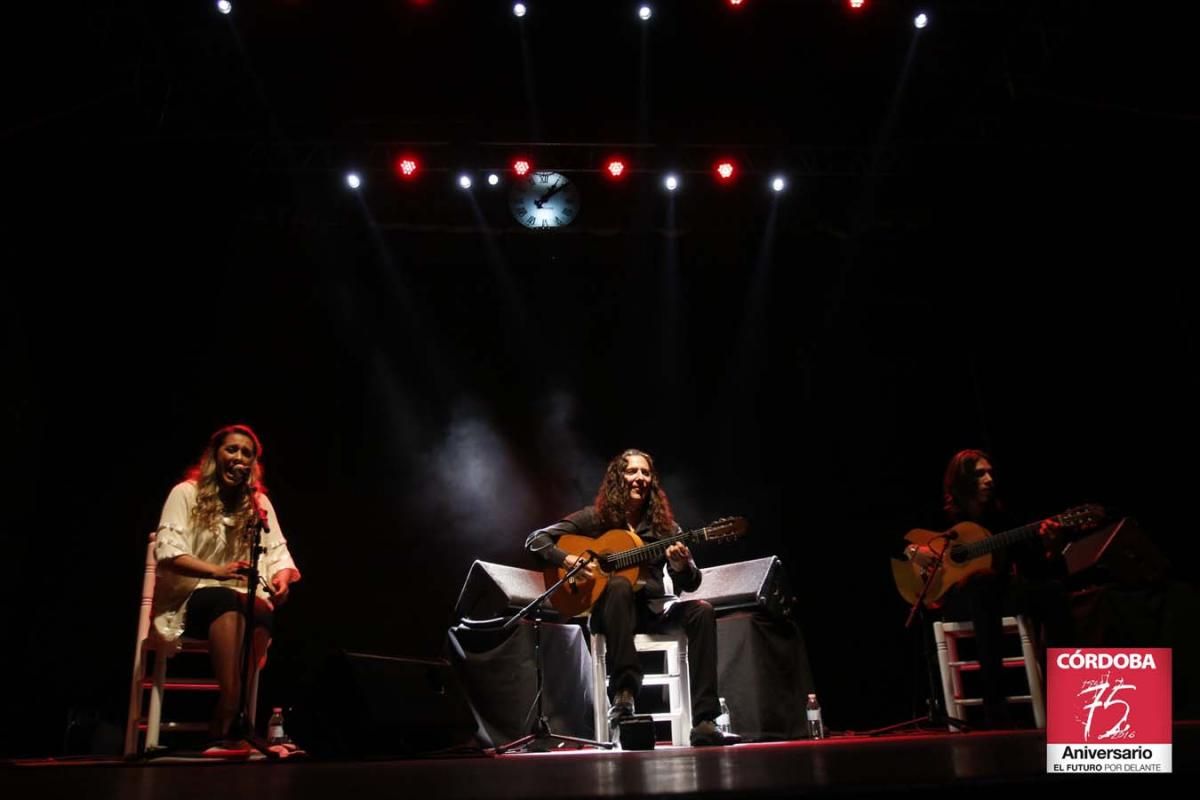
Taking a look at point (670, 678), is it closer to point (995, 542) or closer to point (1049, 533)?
point (995, 542)

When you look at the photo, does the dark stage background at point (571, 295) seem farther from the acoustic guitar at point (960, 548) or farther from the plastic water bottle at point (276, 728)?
the acoustic guitar at point (960, 548)

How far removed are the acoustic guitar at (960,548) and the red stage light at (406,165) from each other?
3657 millimetres

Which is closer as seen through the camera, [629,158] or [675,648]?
[675,648]

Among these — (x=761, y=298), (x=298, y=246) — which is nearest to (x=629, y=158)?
(x=761, y=298)

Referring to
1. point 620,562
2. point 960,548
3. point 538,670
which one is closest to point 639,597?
point 620,562

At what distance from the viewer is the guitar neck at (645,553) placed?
389 centimetres

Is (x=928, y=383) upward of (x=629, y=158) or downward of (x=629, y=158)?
downward

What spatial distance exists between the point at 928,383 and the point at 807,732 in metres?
2.74

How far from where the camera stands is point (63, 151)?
4820 mm

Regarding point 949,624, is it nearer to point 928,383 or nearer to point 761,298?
point 928,383

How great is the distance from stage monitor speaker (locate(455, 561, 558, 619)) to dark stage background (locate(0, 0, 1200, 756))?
3.57 feet

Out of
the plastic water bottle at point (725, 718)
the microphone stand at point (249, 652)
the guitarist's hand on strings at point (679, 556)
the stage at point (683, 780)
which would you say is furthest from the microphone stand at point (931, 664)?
the microphone stand at point (249, 652)

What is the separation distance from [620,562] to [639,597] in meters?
0.18

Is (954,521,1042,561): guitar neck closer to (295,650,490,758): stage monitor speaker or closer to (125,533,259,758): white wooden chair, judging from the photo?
(295,650,490,758): stage monitor speaker
